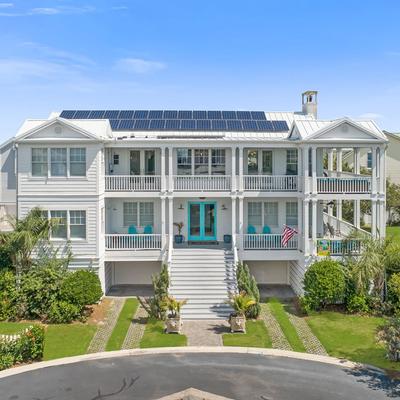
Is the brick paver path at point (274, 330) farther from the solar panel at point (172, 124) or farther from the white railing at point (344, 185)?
the solar panel at point (172, 124)

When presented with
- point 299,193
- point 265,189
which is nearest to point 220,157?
point 265,189

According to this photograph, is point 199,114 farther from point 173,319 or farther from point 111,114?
point 173,319

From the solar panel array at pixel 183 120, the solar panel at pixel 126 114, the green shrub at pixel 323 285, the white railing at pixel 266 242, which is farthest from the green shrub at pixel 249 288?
the solar panel at pixel 126 114

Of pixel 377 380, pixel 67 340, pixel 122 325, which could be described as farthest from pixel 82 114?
pixel 377 380

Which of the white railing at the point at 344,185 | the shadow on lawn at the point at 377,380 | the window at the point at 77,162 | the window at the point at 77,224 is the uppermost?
the window at the point at 77,162

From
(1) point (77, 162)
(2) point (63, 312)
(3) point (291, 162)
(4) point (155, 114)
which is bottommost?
(2) point (63, 312)

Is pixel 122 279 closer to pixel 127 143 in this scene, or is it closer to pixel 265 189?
pixel 127 143

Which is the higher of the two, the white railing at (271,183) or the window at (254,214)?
the white railing at (271,183)
